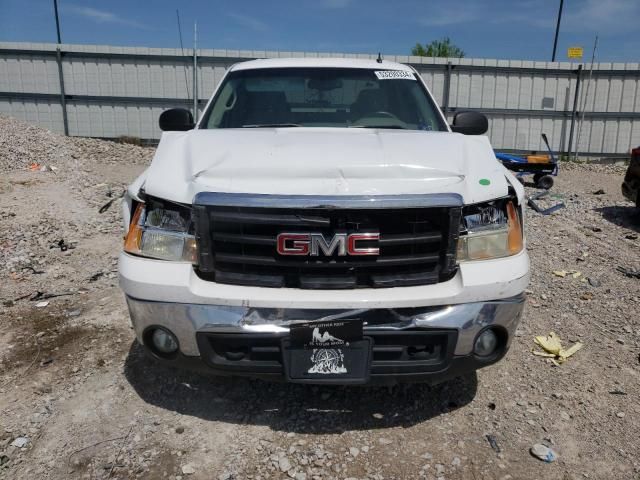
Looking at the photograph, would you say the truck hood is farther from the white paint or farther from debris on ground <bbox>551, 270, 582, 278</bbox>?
debris on ground <bbox>551, 270, 582, 278</bbox>

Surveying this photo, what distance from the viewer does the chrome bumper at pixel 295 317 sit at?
7.54 feet

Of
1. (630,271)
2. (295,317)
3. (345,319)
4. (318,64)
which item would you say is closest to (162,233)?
(295,317)

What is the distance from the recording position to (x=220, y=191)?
2.35 meters

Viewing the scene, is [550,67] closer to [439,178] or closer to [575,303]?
[575,303]

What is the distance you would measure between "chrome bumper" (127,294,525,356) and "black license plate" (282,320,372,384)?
5 centimetres

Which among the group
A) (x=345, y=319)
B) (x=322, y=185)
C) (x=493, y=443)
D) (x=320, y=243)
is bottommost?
(x=493, y=443)

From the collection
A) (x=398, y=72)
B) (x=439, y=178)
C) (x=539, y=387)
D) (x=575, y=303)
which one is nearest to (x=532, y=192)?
(x=575, y=303)

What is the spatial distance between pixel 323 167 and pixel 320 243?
0.38 m

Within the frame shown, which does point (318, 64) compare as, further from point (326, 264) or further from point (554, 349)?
point (554, 349)

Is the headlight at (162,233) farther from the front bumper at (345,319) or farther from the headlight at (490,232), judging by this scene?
the headlight at (490,232)

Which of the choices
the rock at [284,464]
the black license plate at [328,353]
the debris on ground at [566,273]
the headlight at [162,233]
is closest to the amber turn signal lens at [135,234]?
the headlight at [162,233]

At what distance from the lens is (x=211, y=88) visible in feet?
49.4

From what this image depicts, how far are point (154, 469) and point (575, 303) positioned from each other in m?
3.60

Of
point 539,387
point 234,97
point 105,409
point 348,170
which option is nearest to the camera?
point 348,170
